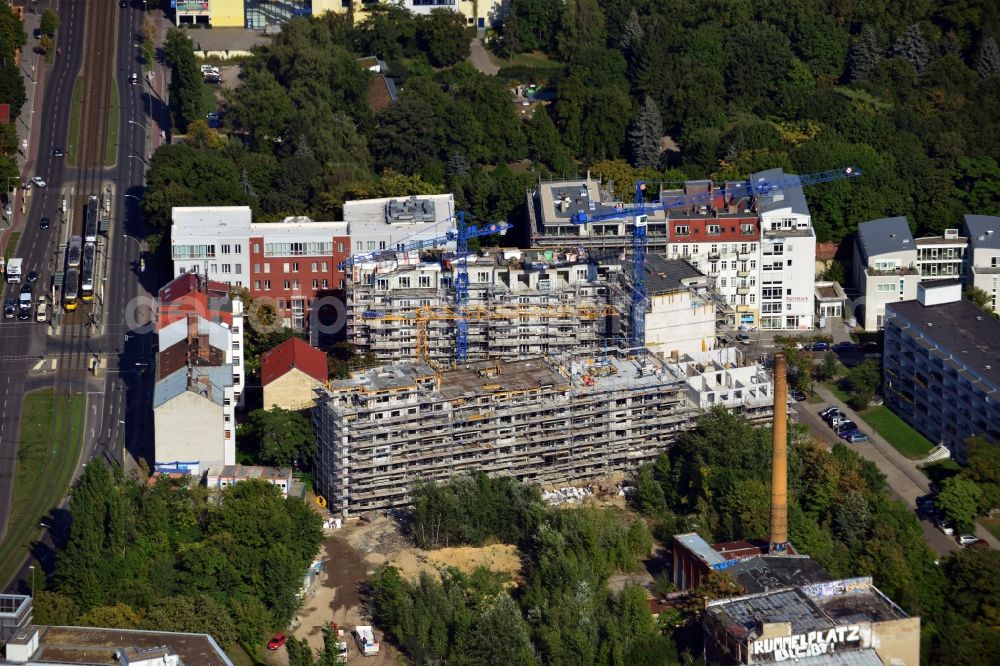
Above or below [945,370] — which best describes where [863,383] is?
below

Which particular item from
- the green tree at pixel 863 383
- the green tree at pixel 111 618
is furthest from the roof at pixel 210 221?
the green tree at pixel 863 383

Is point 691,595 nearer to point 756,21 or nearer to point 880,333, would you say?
point 880,333

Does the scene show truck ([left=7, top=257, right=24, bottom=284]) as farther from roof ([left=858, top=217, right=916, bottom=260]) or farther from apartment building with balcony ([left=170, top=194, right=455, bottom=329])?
roof ([left=858, top=217, right=916, bottom=260])

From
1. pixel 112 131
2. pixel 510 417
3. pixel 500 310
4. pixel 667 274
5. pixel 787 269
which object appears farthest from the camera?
pixel 112 131

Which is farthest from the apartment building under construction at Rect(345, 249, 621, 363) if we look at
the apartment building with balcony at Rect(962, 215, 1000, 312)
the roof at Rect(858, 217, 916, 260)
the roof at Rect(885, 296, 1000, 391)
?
the apartment building with balcony at Rect(962, 215, 1000, 312)

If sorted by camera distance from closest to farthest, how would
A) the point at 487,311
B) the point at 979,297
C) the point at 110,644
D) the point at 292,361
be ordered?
the point at 110,644 → the point at 292,361 → the point at 487,311 → the point at 979,297

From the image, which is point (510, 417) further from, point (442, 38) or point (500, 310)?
point (442, 38)

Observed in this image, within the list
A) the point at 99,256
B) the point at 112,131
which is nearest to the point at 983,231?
the point at 99,256

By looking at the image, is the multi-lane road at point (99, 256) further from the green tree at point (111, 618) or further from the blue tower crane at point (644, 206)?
the blue tower crane at point (644, 206)
